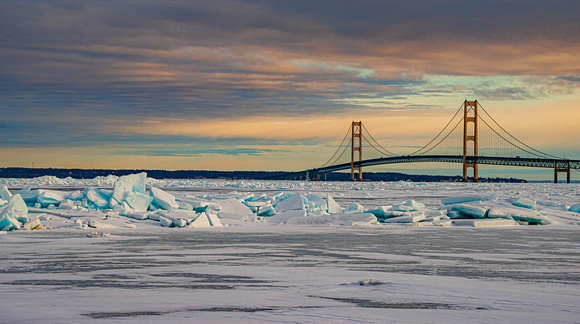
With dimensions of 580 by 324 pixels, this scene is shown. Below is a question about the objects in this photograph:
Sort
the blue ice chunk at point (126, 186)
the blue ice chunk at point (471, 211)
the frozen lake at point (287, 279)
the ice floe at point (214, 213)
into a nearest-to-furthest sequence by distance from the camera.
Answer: the frozen lake at point (287, 279) → the ice floe at point (214, 213) → the blue ice chunk at point (471, 211) → the blue ice chunk at point (126, 186)

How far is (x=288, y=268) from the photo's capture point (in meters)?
4.64

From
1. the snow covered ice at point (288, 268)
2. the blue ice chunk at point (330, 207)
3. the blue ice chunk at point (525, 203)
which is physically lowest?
the snow covered ice at point (288, 268)

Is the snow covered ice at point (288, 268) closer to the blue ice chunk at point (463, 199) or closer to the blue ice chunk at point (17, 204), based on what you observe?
the blue ice chunk at point (17, 204)

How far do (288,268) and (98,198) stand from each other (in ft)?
27.5

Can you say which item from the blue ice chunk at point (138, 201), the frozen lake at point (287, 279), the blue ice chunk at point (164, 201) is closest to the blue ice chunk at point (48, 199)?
the blue ice chunk at point (138, 201)

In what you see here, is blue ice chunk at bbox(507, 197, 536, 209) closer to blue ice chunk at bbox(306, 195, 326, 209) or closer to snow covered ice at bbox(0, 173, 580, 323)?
snow covered ice at bbox(0, 173, 580, 323)

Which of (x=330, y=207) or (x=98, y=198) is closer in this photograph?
(x=330, y=207)


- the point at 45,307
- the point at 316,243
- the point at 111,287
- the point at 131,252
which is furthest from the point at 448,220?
the point at 45,307

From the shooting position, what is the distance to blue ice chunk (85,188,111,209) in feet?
39.1

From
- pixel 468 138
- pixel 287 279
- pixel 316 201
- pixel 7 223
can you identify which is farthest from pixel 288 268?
pixel 468 138

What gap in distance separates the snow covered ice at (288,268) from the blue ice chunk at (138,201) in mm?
1024

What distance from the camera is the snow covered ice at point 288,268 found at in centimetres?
306

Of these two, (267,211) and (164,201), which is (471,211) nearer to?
(267,211)

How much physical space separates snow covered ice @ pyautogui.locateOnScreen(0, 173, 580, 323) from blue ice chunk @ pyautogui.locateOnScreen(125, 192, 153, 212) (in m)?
1.02
